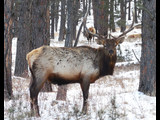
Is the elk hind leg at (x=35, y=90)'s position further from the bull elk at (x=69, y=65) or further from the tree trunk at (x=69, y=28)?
the tree trunk at (x=69, y=28)

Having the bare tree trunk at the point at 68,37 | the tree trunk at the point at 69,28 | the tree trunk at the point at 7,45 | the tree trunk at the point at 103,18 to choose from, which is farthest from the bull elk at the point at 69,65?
the tree trunk at the point at 103,18

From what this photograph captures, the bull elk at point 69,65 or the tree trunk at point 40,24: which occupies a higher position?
the tree trunk at point 40,24

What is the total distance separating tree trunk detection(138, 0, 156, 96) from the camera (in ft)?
24.1

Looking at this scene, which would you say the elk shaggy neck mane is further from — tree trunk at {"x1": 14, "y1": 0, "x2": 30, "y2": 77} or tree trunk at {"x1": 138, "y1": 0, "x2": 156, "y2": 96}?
tree trunk at {"x1": 14, "y1": 0, "x2": 30, "y2": 77}

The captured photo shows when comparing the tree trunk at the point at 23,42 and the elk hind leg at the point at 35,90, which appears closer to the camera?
the elk hind leg at the point at 35,90

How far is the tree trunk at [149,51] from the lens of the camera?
7.34m

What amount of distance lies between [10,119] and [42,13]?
4.17 meters

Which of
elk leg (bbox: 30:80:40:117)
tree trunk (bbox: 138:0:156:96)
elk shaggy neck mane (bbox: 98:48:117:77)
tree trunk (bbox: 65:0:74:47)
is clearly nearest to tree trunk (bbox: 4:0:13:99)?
elk leg (bbox: 30:80:40:117)

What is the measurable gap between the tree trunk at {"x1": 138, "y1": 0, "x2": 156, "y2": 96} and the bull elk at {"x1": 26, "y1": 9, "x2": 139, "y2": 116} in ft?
2.55

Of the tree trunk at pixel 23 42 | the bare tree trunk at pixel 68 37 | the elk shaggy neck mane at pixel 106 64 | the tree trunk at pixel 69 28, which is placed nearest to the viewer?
the elk shaggy neck mane at pixel 106 64

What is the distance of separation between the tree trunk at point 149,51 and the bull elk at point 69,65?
0.78 meters

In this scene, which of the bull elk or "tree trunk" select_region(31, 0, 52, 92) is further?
"tree trunk" select_region(31, 0, 52, 92)
